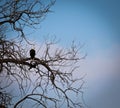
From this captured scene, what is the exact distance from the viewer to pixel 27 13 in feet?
23.4

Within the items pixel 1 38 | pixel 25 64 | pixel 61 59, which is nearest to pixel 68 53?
pixel 61 59

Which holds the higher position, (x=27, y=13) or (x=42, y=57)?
(x=27, y=13)

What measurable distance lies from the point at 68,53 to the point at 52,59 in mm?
399

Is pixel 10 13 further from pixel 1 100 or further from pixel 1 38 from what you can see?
pixel 1 100

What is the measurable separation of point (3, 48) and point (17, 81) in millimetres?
742

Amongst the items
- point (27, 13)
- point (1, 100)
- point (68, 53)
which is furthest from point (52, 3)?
point (1, 100)

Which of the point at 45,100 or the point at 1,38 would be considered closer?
the point at 45,100

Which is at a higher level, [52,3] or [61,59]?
[52,3]

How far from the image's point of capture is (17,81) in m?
6.78

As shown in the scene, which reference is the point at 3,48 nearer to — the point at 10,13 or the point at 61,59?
the point at 10,13

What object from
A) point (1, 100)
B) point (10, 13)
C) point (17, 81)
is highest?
point (10, 13)

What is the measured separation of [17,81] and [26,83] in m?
0.19

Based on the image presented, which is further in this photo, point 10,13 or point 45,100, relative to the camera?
point 10,13

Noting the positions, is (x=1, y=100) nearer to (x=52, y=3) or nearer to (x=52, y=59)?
(x=52, y=59)
